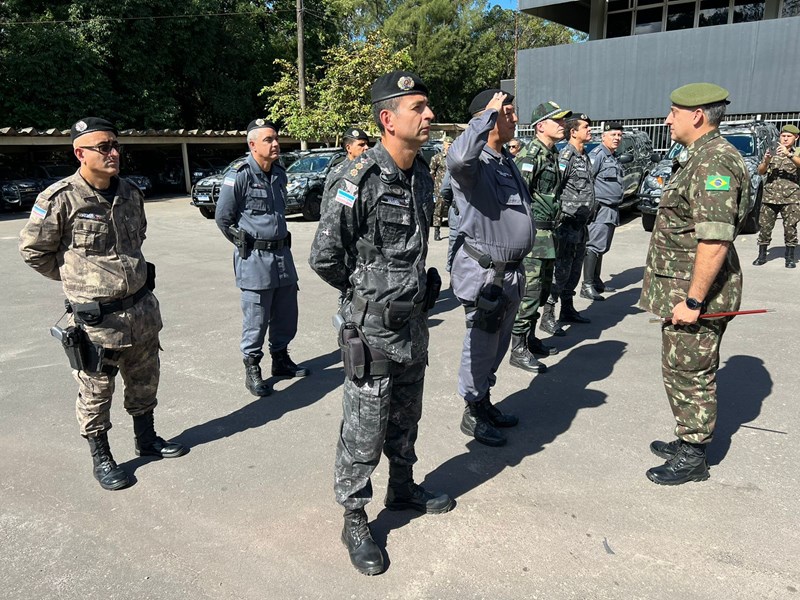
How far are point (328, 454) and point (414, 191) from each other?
5.73ft

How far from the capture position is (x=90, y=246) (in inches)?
124

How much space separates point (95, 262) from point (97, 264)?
14 mm

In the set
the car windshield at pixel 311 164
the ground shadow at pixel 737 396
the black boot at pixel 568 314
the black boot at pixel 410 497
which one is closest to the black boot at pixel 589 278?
the black boot at pixel 568 314

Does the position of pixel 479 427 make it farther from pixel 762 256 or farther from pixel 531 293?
pixel 762 256

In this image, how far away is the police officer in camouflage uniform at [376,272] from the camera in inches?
97.7

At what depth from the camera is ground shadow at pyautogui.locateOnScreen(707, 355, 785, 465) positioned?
360cm

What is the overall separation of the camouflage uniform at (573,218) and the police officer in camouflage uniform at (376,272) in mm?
3473

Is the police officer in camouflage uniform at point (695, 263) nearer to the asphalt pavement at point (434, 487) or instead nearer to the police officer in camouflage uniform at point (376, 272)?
the asphalt pavement at point (434, 487)

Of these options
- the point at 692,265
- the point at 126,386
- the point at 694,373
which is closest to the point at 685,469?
the point at 694,373

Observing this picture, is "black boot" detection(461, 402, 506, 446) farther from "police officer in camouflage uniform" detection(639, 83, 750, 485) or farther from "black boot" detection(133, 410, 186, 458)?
"black boot" detection(133, 410, 186, 458)

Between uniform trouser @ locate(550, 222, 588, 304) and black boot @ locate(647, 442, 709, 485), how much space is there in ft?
9.26

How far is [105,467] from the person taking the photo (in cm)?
328

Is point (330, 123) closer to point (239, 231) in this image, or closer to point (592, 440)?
point (239, 231)

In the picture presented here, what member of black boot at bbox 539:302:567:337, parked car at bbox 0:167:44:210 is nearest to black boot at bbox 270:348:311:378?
black boot at bbox 539:302:567:337
